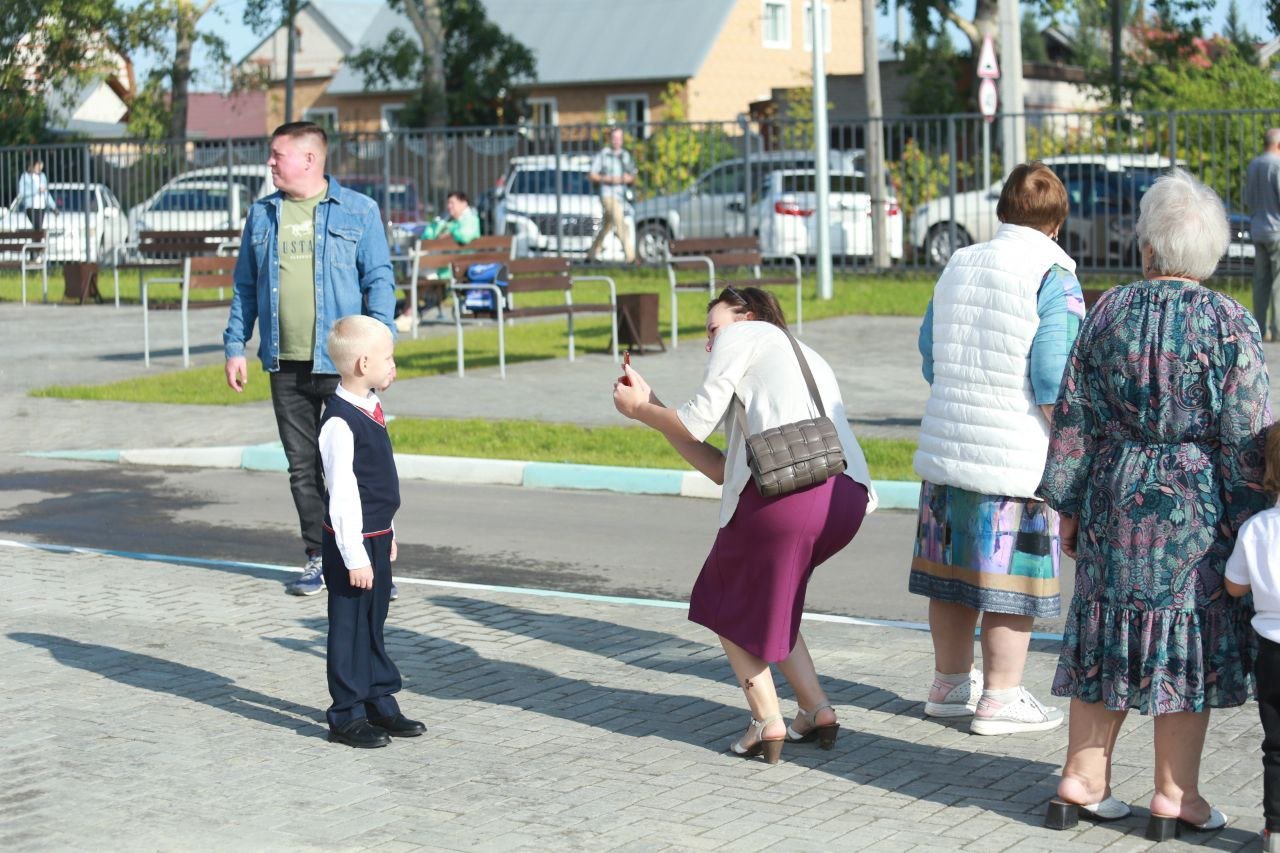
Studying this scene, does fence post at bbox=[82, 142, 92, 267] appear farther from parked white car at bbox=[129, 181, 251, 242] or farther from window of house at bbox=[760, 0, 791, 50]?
window of house at bbox=[760, 0, 791, 50]

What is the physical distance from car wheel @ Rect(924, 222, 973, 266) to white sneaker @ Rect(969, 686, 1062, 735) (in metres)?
20.1

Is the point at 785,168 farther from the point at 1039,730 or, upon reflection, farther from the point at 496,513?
the point at 1039,730

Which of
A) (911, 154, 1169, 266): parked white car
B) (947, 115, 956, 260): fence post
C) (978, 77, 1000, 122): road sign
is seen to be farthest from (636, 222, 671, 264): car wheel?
(978, 77, 1000, 122): road sign

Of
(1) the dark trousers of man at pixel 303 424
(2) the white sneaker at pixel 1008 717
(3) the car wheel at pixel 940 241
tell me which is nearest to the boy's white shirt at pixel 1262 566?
(2) the white sneaker at pixel 1008 717

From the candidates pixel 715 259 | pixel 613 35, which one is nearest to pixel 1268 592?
pixel 715 259

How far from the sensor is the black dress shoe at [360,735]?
19.3ft

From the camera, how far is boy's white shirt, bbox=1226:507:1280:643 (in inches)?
177

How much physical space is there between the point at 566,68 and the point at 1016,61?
39483mm

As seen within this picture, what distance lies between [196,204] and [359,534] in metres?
24.0

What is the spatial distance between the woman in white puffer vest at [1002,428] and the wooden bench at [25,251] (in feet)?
70.2

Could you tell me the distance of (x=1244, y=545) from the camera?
456 cm

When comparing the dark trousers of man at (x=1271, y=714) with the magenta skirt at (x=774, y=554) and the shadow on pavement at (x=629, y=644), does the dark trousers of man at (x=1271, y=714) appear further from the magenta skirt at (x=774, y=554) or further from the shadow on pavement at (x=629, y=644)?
the shadow on pavement at (x=629, y=644)

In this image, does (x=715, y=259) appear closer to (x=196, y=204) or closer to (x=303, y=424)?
(x=303, y=424)

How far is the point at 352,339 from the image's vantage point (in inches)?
234
